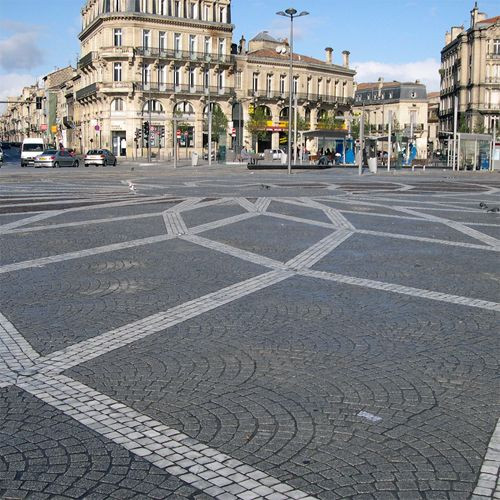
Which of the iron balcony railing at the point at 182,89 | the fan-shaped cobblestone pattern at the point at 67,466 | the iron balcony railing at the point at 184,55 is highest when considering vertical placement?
the iron balcony railing at the point at 184,55

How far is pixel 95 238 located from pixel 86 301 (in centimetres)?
502

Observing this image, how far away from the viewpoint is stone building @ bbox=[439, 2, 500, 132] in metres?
95.6

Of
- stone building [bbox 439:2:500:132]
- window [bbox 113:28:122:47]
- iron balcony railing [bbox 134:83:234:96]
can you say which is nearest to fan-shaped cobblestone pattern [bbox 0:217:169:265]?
iron balcony railing [bbox 134:83:234:96]

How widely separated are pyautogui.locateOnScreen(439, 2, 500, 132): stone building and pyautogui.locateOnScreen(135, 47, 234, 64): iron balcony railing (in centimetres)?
2928

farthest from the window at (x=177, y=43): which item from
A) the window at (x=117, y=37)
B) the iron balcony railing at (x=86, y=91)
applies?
the iron balcony railing at (x=86, y=91)

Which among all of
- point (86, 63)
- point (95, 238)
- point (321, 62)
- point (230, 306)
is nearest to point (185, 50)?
point (86, 63)

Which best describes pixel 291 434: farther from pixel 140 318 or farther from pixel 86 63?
pixel 86 63

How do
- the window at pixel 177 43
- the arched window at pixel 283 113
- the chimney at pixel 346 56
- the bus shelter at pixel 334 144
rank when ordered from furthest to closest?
the chimney at pixel 346 56 → the arched window at pixel 283 113 → the window at pixel 177 43 → the bus shelter at pixel 334 144

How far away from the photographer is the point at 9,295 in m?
8.48

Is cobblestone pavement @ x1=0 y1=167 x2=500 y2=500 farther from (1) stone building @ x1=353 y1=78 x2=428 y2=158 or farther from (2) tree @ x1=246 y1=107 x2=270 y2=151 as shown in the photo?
(1) stone building @ x1=353 y1=78 x2=428 y2=158

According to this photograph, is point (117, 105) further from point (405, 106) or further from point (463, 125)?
point (405, 106)

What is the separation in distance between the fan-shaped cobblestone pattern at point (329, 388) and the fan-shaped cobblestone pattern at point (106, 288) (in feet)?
2.61

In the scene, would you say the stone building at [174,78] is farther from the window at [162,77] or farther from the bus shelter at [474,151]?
the bus shelter at [474,151]

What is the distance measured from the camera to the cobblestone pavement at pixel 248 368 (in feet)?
13.3
